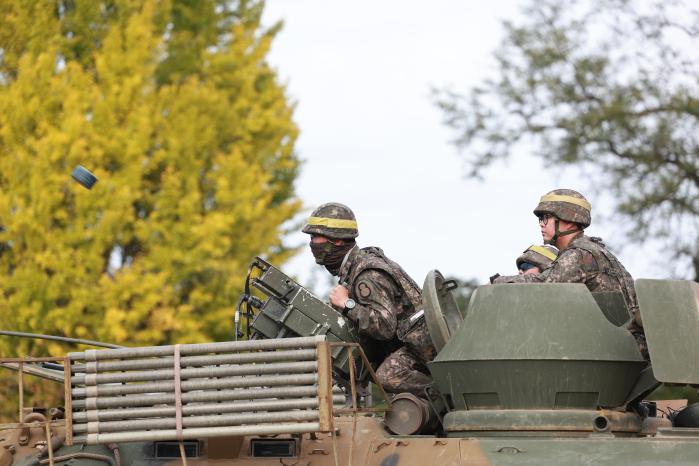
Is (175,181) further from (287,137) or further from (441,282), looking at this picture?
(441,282)

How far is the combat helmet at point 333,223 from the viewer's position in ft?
36.3

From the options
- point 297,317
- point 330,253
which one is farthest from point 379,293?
point 330,253

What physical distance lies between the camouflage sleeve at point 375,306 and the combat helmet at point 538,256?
149 cm

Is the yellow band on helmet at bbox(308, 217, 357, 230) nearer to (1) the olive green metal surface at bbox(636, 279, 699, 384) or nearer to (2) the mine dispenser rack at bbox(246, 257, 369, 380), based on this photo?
(2) the mine dispenser rack at bbox(246, 257, 369, 380)

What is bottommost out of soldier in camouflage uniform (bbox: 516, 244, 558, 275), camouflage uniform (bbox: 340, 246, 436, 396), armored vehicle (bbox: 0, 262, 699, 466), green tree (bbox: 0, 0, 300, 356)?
armored vehicle (bbox: 0, 262, 699, 466)

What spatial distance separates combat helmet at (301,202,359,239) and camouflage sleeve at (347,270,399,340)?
1.84ft

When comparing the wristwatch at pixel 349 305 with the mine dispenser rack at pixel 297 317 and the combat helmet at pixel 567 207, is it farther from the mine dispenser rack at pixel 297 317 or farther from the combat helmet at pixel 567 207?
the combat helmet at pixel 567 207

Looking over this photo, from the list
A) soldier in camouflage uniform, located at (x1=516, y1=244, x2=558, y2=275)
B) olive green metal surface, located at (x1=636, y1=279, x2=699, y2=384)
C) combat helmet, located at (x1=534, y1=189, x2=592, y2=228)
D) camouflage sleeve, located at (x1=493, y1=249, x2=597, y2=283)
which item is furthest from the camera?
soldier in camouflage uniform, located at (x1=516, y1=244, x2=558, y2=275)

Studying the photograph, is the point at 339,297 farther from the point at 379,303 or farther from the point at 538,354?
the point at 538,354

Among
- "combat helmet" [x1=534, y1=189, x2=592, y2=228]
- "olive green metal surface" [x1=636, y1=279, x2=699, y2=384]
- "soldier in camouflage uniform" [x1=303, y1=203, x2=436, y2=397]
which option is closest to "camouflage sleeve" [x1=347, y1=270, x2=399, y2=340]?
"soldier in camouflage uniform" [x1=303, y1=203, x2=436, y2=397]

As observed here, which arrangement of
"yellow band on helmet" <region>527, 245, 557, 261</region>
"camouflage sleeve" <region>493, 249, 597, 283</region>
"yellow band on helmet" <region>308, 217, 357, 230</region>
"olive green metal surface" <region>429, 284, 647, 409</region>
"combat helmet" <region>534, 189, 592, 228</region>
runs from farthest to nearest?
1. "yellow band on helmet" <region>527, 245, 557, 261</region>
2. "yellow band on helmet" <region>308, 217, 357, 230</region>
3. "combat helmet" <region>534, 189, 592, 228</region>
4. "camouflage sleeve" <region>493, 249, 597, 283</region>
5. "olive green metal surface" <region>429, 284, 647, 409</region>

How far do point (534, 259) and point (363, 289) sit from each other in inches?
71.2

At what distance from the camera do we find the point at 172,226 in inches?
986

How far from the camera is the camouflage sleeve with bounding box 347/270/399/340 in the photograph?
406 inches
